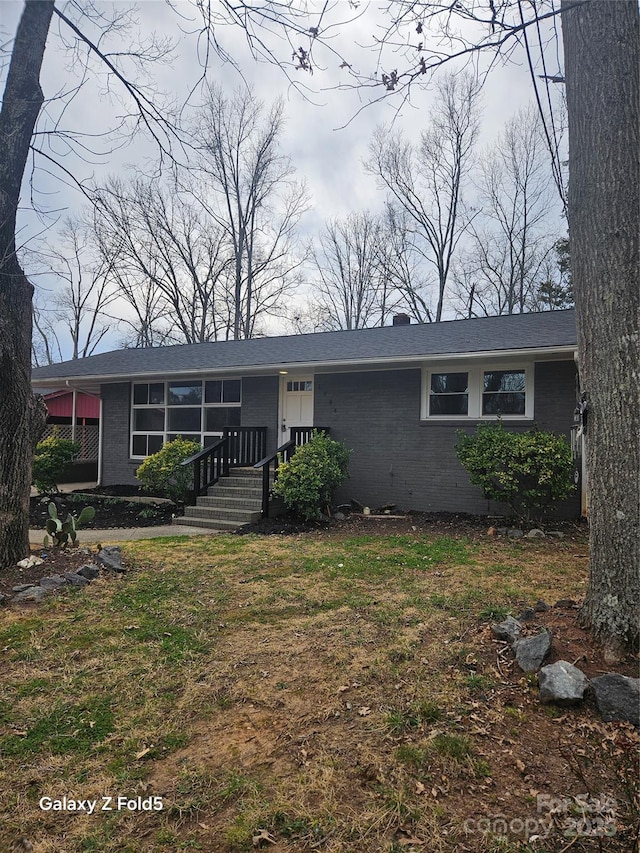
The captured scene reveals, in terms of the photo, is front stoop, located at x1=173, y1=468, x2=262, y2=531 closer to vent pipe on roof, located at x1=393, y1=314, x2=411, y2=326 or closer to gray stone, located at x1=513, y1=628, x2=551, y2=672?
vent pipe on roof, located at x1=393, y1=314, x2=411, y2=326

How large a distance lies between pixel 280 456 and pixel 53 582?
531 cm

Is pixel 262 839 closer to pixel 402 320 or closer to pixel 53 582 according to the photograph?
pixel 53 582

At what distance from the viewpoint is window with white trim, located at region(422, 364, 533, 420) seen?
870cm

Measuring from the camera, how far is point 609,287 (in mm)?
2850

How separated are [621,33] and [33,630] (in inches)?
219

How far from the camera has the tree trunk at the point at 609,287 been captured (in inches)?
107

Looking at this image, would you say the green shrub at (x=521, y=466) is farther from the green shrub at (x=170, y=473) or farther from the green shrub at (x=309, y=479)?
the green shrub at (x=170, y=473)

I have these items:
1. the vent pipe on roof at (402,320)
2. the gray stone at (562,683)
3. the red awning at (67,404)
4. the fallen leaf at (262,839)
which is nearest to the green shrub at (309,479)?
the vent pipe on roof at (402,320)

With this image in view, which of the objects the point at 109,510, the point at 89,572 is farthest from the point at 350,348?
the point at 89,572

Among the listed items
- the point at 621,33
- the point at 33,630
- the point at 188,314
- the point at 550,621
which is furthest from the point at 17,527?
the point at 188,314

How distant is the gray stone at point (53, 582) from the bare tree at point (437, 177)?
799 inches

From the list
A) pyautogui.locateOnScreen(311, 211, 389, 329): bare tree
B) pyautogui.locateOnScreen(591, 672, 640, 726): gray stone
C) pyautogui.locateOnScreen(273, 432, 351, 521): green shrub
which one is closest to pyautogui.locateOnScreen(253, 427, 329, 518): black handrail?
pyautogui.locateOnScreen(273, 432, 351, 521): green shrub

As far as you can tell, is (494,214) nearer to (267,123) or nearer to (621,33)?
(267,123)

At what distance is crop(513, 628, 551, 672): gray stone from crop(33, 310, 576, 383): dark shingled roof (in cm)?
588
